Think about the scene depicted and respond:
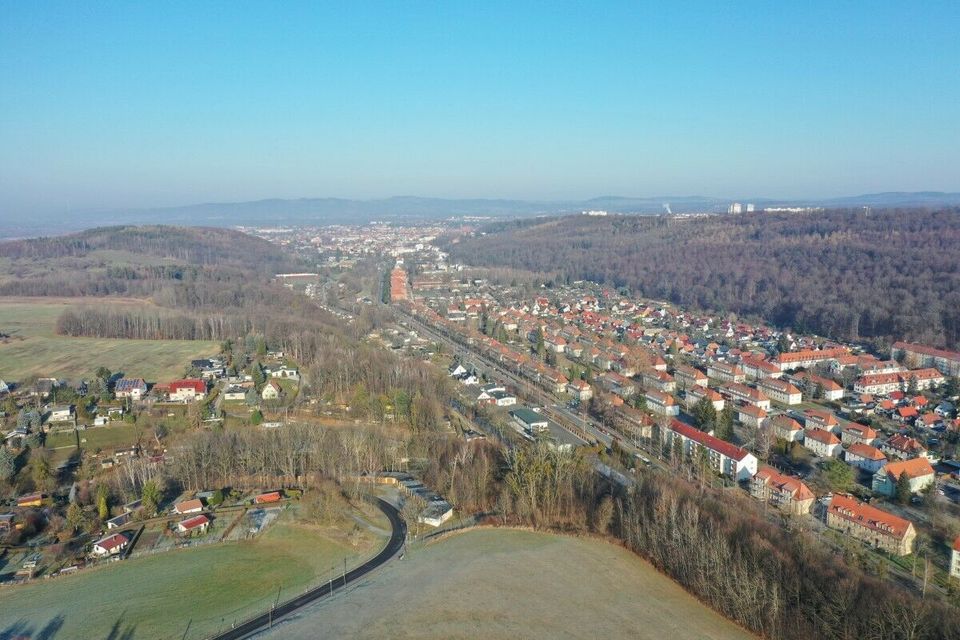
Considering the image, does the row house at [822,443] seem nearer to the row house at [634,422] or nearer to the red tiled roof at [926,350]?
the row house at [634,422]

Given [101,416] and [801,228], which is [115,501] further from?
[801,228]

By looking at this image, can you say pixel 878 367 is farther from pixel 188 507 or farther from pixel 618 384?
pixel 188 507

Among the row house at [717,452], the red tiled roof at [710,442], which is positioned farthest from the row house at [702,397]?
the row house at [717,452]

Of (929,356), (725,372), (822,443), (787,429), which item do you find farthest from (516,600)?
(929,356)

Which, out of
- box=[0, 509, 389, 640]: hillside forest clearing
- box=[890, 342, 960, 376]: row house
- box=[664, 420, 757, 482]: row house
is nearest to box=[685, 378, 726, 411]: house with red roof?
box=[664, 420, 757, 482]: row house

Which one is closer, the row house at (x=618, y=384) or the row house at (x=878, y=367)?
the row house at (x=618, y=384)

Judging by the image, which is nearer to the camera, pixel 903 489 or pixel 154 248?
pixel 903 489

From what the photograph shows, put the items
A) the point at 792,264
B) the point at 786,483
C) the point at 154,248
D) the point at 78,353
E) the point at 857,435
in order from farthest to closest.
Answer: the point at 154,248, the point at 792,264, the point at 78,353, the point at 857,435, the point at 786,483
